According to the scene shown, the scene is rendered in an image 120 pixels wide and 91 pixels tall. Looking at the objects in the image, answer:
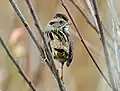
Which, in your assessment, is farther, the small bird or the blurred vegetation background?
the blurred vegetation background

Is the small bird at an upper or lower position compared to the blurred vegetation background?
upper

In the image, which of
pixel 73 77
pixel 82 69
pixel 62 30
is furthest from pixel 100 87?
pixel 62 30

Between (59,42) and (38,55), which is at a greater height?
(59,42)

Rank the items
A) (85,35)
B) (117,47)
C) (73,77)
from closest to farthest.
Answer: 1. (117,47)
2. (73,77)
3. (85,35)

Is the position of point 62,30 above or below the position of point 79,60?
above

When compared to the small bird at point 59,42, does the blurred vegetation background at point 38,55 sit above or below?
below

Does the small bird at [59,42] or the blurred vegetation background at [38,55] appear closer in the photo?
the small bird at [59,42]

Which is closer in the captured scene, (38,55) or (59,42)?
(59,42)

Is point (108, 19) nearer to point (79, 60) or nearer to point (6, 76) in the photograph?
point (79, 60)
